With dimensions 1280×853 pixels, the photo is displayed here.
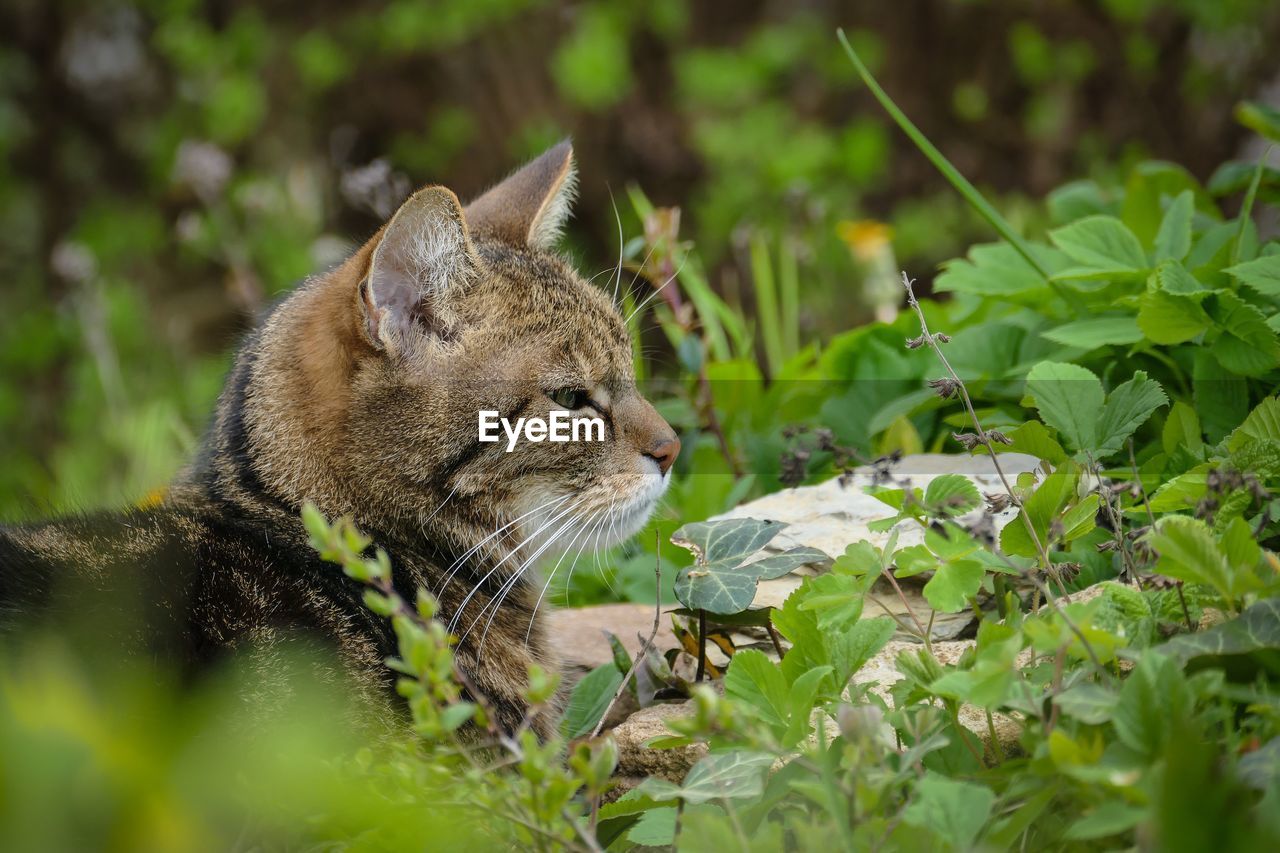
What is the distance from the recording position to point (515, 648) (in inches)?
86.7

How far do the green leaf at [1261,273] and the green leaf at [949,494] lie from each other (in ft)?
2.36

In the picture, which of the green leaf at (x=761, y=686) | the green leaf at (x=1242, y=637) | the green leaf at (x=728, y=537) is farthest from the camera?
the green leaf at (x=728, y=537)

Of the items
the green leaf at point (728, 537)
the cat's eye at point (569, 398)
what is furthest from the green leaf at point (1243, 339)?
the cat's eye at point (569, 398)

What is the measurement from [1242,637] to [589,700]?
1.05m

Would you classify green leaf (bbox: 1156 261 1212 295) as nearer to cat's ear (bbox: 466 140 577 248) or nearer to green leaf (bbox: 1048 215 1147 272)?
green leaf (bbox: 1048 215 1147 272)

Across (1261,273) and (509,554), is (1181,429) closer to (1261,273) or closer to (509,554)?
(1261,273)

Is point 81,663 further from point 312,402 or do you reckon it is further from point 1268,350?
point 1268,350

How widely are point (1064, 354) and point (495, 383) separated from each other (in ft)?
3.66

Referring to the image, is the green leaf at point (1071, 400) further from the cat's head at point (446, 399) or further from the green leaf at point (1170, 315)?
the cat's head at point (446, 399)

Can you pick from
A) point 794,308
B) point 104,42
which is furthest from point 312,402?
point 104,42

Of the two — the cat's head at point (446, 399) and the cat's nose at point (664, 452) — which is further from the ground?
the cat's head at point (446, 399)

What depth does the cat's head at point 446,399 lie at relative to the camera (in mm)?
2131

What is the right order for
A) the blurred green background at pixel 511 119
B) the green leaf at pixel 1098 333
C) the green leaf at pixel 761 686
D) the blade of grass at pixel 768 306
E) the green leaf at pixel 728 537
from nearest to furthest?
1. the green leaf at pixel 761 686
2. the green leaf at pixel 728 537
3. the green leaf at pixel 1098 333
4. the blade of grass at pixel 768 306
5. the blurred green background at pixel 511 119

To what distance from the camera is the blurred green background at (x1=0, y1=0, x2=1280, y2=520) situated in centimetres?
595
